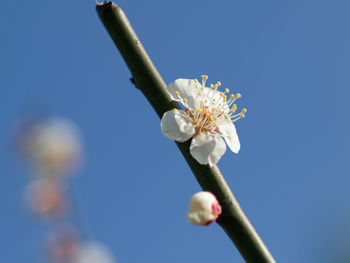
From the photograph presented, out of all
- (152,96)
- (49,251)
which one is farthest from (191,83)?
(49,251)

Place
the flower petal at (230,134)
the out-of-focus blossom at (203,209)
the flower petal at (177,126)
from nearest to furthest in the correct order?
1. the out-of-focus blossom at (203,209)
2. the flower petal at (177,126)
3. the flower petal at (230,134)

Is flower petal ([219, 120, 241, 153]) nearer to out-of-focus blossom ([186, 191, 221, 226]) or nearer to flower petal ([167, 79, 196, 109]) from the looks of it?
flower petal ([167, 79, 196, 109])

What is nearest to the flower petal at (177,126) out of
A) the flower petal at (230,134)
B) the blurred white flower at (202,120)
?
the blurred white flower at (202,120)

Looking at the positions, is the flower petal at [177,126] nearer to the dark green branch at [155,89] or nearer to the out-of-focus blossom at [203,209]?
the dark green branch at [155,89]

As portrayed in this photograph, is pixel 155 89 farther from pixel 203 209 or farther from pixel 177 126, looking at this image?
pixel 203 209

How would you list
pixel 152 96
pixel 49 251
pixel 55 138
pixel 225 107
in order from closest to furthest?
1. pixel 49 251
2. pixel 55 138
3. pixel 152 96
4. pixel 225 107

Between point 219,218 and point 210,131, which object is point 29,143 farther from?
point 210,131

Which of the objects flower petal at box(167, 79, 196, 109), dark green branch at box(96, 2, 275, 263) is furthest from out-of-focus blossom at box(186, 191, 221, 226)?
flower petal at box(167, 79, 196, 109)
